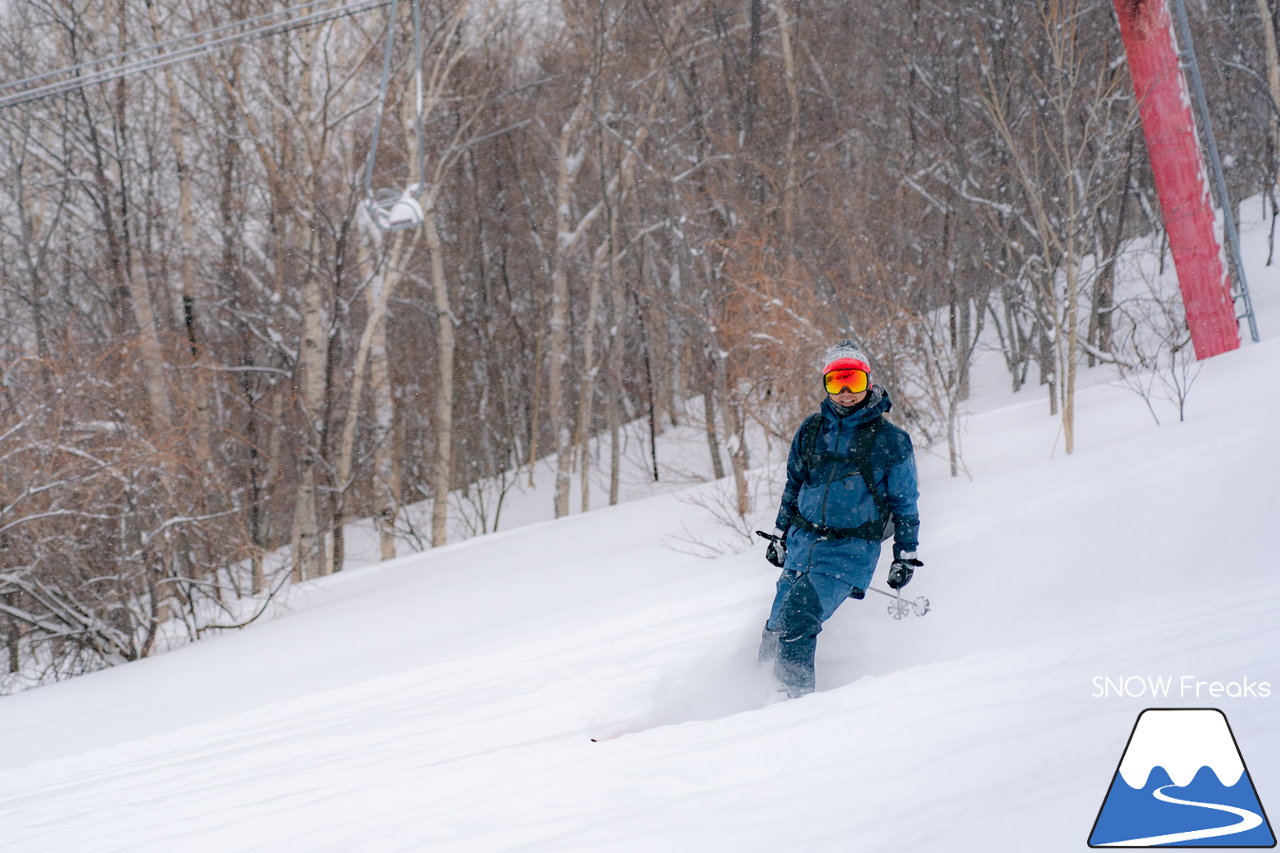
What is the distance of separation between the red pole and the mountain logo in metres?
6.01

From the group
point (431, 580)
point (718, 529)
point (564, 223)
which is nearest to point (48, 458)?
point (431, 580)

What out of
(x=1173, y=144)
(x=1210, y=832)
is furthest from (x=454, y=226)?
(x=1210, y=832)

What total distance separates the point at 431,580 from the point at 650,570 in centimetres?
323

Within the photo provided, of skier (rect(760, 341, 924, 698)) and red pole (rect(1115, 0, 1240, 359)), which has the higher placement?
red pole (rect(1115, 0, 1240, 359))

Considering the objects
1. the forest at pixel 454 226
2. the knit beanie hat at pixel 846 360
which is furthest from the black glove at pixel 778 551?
the forest at pixel 454 226

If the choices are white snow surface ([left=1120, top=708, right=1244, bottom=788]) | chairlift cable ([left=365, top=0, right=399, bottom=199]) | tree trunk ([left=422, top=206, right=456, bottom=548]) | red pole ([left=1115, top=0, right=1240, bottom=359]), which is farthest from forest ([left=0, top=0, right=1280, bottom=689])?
white snow surface ([left=1120, top=708, right=1244, bottom=788])

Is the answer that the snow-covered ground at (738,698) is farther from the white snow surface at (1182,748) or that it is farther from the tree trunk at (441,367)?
the tree trunk at (441,367)

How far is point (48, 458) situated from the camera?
8938mm

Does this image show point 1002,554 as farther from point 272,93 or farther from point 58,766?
point 272,93

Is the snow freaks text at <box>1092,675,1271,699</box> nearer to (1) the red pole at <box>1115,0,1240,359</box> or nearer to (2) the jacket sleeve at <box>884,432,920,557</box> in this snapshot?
(2) the jacket sleeve at <box>884,432,920,557</box>

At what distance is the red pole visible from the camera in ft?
26.0

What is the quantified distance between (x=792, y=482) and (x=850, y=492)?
336 millimetres

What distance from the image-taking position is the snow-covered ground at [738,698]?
3287 mm

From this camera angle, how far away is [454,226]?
930 inches
